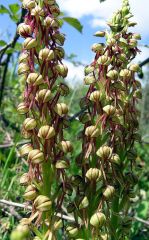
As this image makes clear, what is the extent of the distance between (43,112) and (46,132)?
0.09 metres

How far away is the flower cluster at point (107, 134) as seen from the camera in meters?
1.56

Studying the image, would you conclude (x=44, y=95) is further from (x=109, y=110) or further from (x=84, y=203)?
(x=84, y=203)

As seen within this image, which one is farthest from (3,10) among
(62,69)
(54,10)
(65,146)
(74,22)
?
(65,146)

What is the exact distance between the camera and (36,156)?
4.67 ft

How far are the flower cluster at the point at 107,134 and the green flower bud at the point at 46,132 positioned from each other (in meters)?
0.19

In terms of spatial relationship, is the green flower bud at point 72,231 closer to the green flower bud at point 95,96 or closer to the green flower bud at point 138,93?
the green flower bud at point 95,96

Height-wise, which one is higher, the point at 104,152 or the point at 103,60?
the point at 103,60

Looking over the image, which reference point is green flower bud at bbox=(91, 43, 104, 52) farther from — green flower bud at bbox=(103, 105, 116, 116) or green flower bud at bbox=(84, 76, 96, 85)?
green flower bud at bbox=(103, 105, 116, 116)

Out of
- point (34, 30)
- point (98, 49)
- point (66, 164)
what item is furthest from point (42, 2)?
point (66, 164)

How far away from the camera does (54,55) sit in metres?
1.49

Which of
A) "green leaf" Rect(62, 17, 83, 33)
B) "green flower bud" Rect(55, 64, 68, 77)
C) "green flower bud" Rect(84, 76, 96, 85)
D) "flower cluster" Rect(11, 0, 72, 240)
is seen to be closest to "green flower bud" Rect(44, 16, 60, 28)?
"flower cluster" Rect(11, 0, 72, 240)

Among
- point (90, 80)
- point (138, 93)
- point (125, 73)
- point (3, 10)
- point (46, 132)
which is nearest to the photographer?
point (46, 132)

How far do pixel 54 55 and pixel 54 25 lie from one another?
97mm

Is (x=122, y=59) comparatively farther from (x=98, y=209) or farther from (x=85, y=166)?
(x=98, y=209)
